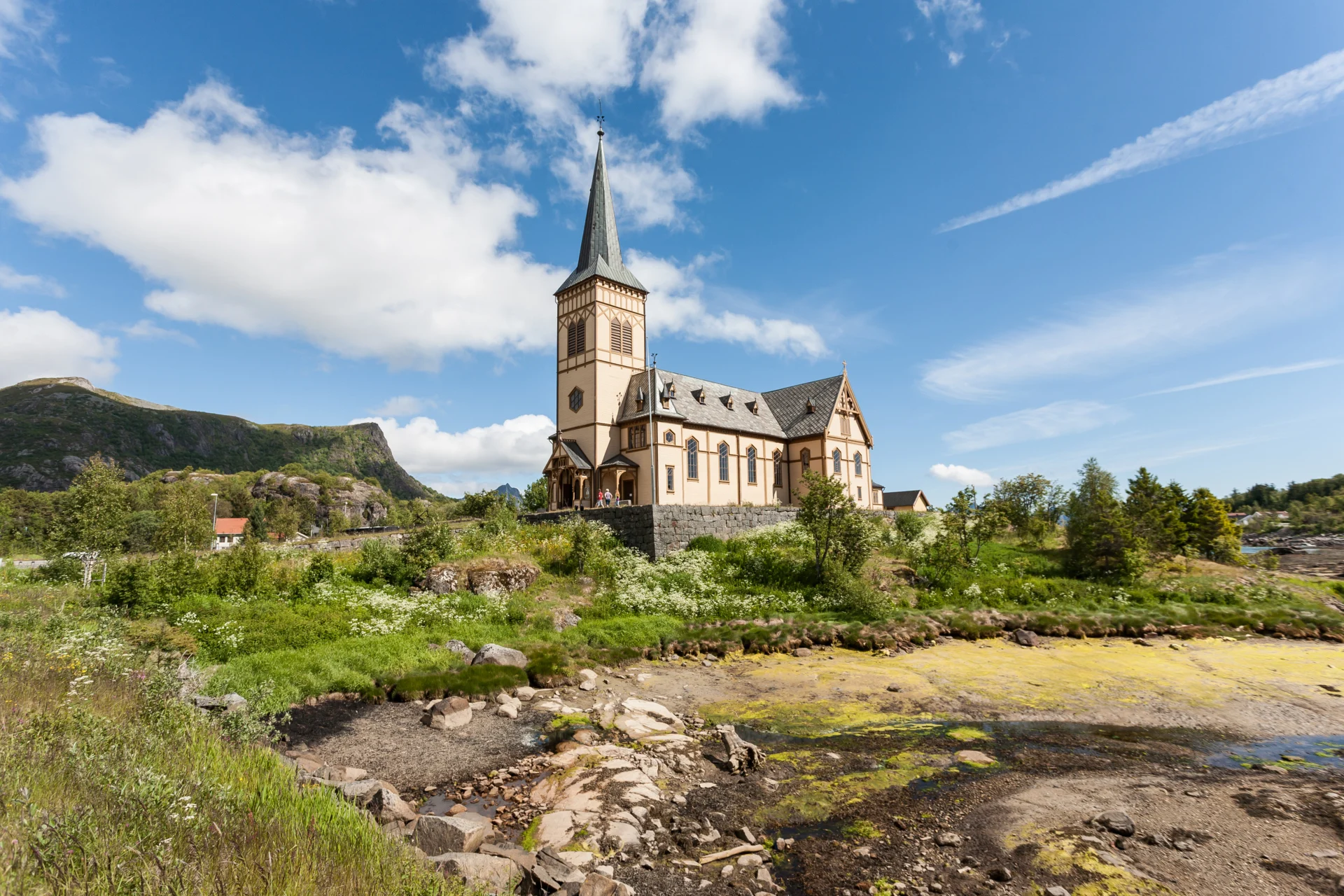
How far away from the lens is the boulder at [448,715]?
12.6 meters

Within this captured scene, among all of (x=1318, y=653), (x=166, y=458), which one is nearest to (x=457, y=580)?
(x=1318, y=653)

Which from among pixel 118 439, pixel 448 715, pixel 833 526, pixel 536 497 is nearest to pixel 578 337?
pixel 536 497

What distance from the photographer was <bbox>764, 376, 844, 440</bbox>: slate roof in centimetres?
4375

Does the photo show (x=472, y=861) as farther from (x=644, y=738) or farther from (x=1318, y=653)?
(x=1318, y=653)

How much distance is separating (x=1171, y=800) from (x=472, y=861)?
1031 cm

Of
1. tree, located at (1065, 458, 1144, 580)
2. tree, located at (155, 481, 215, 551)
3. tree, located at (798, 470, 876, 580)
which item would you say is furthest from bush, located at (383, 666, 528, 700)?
tree, located at (1065, 458, 1144, 580)

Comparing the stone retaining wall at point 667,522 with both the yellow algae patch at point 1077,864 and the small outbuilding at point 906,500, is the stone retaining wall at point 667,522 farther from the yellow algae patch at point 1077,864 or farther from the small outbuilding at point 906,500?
the small outbuilding at point 906,500

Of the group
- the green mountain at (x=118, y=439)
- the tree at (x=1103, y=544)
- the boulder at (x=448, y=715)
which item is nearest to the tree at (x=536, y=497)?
the boulder at (x=448, y=715)

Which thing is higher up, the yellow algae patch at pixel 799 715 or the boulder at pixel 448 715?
the boulder at pixel 448 715

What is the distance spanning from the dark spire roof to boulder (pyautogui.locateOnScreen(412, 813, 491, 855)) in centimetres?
3487

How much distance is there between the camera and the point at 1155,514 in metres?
33.8

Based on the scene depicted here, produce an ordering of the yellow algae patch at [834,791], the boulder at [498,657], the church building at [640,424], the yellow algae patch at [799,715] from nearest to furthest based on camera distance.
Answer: the yellow algae patch at [834,791]
the yellow algae patch at [799,715]
the boulder at [498,657]
the church building at [640,424]

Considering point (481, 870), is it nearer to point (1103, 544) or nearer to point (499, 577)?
point (499, 577)

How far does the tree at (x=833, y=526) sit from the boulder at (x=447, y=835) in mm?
20662
